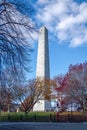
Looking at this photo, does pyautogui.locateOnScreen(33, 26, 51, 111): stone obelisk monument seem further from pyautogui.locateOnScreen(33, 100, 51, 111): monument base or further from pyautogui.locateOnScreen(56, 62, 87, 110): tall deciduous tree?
pyautogui.locateOnScreen(56, 62, 87, 110): tall deciduous tree

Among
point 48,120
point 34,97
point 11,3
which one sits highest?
point 11,3

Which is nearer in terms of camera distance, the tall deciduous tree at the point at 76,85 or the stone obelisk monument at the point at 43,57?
the tall deciduous tree at the point at 76,85

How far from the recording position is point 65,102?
68.3 meters

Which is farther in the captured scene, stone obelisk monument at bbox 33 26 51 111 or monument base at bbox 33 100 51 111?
monument base at bbox 33 100 51 111

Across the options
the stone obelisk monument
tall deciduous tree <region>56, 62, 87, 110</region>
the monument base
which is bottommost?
the monument base

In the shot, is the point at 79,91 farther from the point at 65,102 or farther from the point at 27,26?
the point at 27,26

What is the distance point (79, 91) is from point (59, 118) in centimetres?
1168

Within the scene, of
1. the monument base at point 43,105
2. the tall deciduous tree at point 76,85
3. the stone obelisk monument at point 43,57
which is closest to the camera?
the tall deciduous tree at point 76,85

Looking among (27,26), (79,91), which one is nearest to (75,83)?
(79,91)

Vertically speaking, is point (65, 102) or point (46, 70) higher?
point (46, 70)

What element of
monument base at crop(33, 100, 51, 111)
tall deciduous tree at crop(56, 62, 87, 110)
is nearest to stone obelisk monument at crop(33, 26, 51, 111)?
monument base at crop(33, 100, 51, 111)

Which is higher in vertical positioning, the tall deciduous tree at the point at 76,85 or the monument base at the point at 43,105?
the tall deciduous tree at the point at 76,85

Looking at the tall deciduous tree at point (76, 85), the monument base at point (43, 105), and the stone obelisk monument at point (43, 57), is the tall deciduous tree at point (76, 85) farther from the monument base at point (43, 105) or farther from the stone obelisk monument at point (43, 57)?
the monument base at point (43, 105)

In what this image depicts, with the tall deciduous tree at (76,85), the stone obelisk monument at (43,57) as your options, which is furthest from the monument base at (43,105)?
the tall deciduous tree at (76,85)
